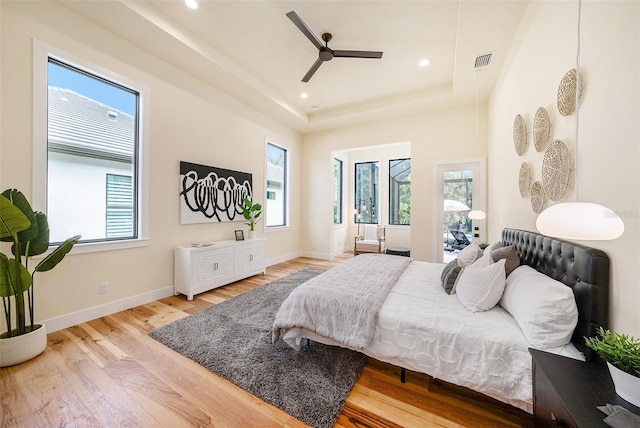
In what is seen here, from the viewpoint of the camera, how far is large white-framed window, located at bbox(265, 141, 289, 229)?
5203mm

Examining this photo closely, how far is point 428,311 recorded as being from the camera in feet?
5.42

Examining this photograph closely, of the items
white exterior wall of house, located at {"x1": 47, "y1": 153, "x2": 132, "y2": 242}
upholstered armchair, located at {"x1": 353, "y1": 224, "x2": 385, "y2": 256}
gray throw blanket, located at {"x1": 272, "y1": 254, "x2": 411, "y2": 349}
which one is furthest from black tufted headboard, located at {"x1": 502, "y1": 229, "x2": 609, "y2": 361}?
white exterior wall of house, located at {"x1": 47, "y1": 153, "x2": 132, "y2": 242}

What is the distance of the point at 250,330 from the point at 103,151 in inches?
105

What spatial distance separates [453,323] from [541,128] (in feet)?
5.72

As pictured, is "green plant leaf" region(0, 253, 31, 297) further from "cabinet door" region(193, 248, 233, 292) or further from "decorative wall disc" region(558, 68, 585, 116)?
"decorative wall disc" region(558, 68, 585, 116)

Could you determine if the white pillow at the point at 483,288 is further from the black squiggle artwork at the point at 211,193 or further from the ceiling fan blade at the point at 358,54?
the black squiggle artwork at the point at 211,193

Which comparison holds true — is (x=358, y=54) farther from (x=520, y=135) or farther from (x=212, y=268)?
(x=212, y=268)

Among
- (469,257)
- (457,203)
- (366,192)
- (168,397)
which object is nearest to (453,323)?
(469,257)

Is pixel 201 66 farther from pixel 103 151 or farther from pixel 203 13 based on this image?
pixel 103 151

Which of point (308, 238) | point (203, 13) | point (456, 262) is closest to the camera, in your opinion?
point (456, 262)

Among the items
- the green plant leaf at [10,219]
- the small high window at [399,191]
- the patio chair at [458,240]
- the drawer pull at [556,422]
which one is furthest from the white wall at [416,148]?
the green plant leaf at [10,219]

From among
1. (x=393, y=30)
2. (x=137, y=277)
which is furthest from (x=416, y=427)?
(x=393, y=30)

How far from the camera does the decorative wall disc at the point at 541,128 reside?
186cm

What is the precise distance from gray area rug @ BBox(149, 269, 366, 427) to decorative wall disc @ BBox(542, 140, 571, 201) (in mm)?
1931
